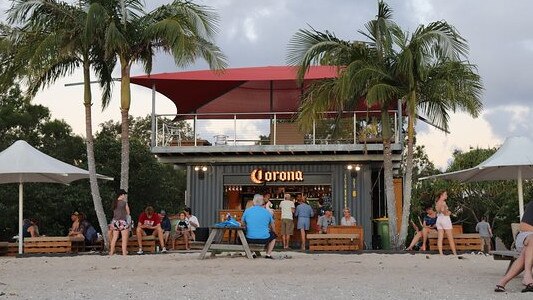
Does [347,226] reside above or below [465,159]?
below

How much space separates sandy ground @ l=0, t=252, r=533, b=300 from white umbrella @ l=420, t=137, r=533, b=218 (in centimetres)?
171

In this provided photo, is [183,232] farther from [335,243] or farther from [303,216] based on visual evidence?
[335,243]

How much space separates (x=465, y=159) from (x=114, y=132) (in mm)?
20845

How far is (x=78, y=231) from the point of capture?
1520 cm

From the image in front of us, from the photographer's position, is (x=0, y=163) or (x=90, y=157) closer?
(x=0, y=163)

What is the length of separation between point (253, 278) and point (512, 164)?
6.22 m

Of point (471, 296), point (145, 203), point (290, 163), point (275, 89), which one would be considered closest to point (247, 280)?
point (471, 296)

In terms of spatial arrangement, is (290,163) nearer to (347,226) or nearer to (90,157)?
(347,226)

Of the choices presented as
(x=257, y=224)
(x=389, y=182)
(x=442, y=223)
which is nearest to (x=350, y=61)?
(x=389, y=182)

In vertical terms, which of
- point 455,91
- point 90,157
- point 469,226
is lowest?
point 469,226

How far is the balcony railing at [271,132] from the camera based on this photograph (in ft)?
62.1

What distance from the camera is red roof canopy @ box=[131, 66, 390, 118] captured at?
738 inches

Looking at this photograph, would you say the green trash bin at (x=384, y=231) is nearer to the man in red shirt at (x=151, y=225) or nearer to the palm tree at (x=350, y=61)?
the palm tree at (x=350, y=61)

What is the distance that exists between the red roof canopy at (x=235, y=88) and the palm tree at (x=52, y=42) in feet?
8.53
